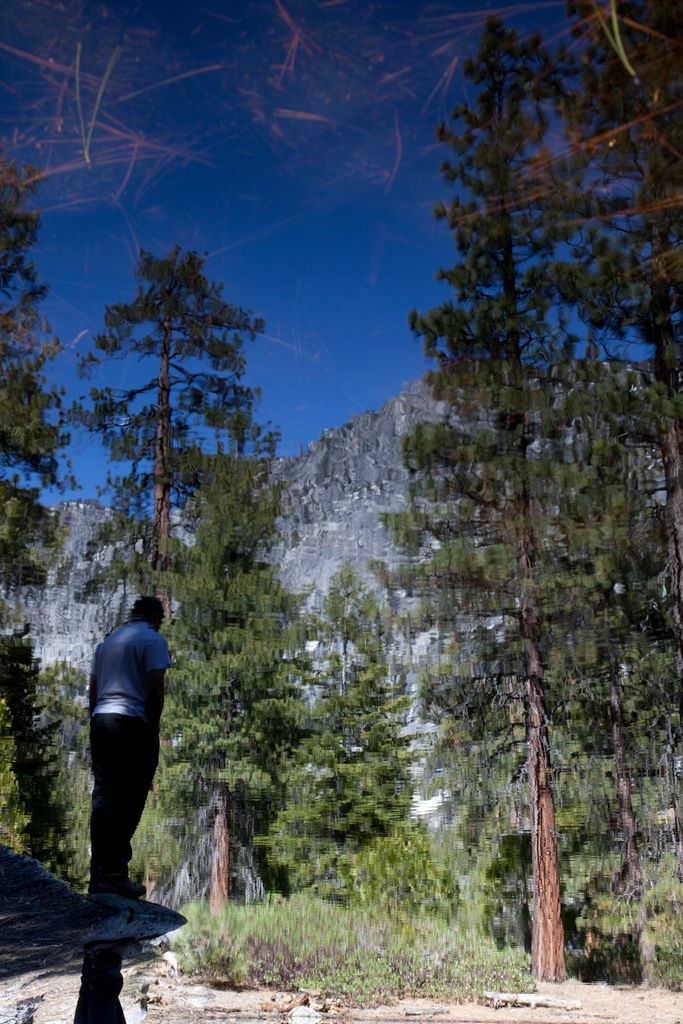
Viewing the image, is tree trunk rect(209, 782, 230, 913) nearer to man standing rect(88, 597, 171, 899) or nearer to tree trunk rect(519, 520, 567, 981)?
tree trunk rect(519, 520, 567, 981)

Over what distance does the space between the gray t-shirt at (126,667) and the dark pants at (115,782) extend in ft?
0.13

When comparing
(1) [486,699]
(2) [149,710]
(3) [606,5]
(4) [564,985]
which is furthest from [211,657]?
(3) [606,5]

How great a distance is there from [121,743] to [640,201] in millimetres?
6364

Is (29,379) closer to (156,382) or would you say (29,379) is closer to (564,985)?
(156,382)

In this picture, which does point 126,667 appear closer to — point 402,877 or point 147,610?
point 147,610

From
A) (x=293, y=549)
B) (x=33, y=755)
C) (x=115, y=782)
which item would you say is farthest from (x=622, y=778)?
(x=33, y=755)

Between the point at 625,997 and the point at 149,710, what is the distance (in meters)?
5.54

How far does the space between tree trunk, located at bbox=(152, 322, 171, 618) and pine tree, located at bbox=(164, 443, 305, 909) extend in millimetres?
213

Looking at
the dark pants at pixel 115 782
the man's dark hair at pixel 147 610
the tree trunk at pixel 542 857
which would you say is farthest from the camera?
the tree trunk at pixel 542 857

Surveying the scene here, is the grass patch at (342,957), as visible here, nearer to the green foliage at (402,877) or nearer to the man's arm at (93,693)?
the green foliage at (402,877)

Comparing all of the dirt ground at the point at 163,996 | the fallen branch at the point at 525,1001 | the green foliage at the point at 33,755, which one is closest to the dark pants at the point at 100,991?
the dirt ground at the point at 163,996

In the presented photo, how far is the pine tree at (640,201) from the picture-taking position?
6.28m

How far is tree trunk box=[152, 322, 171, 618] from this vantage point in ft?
31.2

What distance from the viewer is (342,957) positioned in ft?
17.1
